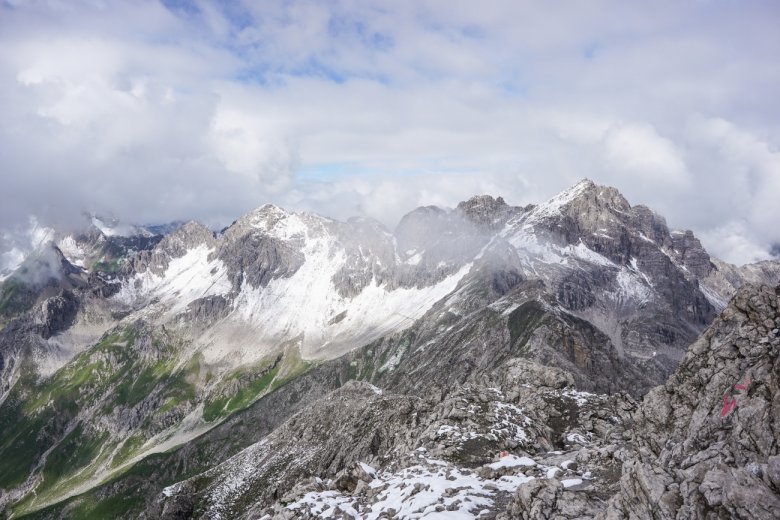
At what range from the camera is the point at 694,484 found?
25.4 meters

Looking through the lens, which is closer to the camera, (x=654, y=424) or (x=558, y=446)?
(x=654, y=424)

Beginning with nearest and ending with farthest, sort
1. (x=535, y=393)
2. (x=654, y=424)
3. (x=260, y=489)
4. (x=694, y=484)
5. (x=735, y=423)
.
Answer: (x=694, y=484) < (x=735, y=423) < (x=654, y=424) < (x=535, y=393) < (x=260, y=489)

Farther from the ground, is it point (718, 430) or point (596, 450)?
point (718, 430)

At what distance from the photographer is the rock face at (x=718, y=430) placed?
23828 mm

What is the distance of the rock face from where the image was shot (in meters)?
23.8

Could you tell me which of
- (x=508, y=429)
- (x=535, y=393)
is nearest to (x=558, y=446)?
(x=508, y=429)

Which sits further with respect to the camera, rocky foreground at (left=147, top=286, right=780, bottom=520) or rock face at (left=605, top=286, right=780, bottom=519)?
rocky foreground at (left=147, top=286, right=780, bottom=520)

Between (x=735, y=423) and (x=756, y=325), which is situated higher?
(x=756, y=325)

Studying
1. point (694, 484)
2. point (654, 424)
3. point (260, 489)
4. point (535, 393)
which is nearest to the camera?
point (694, 484)

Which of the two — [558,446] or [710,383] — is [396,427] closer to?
[558,446]

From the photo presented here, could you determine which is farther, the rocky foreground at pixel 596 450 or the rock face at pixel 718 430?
the rocky foreground at pixel 596 450

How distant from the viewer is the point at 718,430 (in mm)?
32156

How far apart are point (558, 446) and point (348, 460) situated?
50.0 meters

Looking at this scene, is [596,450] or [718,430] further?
[596,450]
